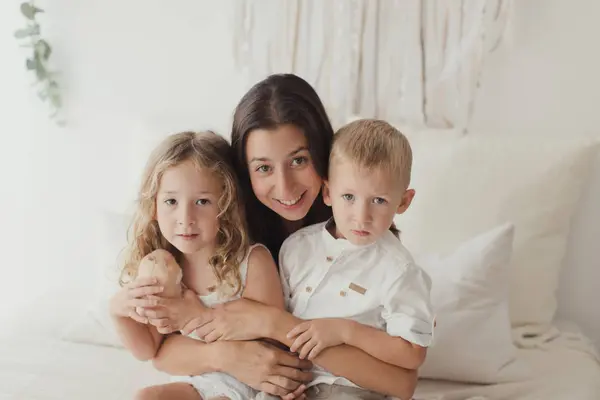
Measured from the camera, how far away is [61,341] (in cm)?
189

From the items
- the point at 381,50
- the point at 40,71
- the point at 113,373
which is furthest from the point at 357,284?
the point at 40,71

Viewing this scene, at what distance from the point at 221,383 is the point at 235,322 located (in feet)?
0.45

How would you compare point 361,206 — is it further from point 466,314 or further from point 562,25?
point 562,25

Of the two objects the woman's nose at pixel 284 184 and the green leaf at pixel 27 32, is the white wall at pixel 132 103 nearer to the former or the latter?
the green leaf at pixel 27 32

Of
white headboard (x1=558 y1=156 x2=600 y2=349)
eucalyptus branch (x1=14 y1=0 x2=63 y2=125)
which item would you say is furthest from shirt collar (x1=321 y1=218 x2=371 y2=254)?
eucalyptus branch (x1=14 y1=0 x2=63 y2=125)

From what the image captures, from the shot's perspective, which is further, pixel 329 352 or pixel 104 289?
pixel 104 289

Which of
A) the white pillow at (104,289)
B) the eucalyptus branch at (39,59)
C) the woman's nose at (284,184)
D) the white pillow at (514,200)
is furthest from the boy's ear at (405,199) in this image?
the eucalyptus branch at (39,59)

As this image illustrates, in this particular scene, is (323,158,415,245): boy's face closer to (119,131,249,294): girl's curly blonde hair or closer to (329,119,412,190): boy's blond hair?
(329,119,412,190): boy's blond hair

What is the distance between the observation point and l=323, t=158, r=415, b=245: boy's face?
1.28 metres

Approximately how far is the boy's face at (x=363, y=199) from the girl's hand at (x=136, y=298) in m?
0.38

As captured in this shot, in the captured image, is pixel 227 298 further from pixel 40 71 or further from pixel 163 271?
pixel 40 71

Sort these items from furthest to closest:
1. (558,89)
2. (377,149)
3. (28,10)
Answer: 1. (28,10)
2. (558,89)
3. (377,149)

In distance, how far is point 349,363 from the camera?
1368mm

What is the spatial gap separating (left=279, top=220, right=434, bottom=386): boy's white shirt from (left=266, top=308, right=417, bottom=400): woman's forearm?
0.05 meters
